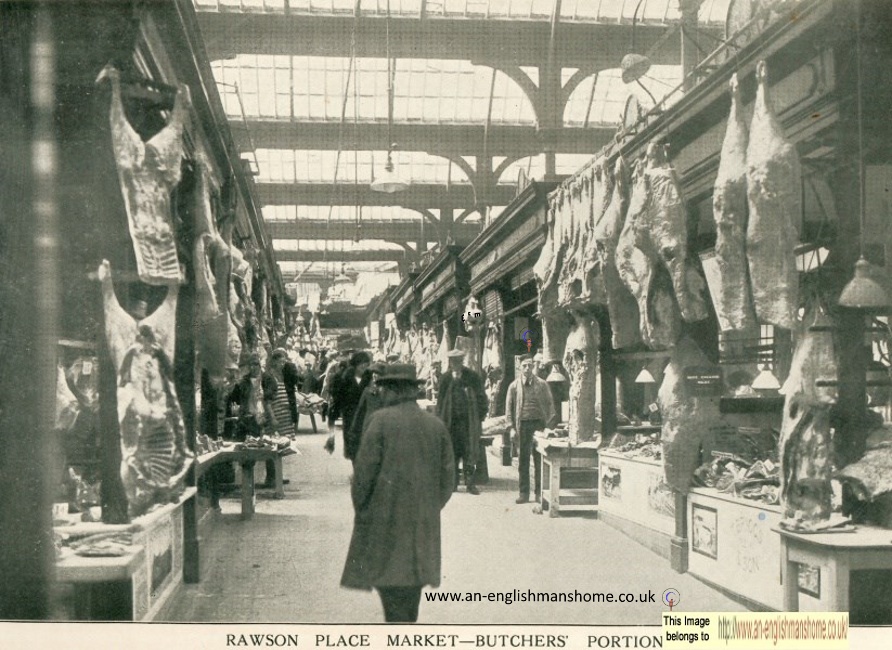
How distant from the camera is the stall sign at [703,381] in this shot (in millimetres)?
5246

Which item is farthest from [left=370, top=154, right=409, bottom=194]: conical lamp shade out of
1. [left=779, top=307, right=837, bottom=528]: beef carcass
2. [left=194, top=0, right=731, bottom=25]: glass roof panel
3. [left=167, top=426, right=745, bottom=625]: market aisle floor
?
[left=779, top=307, right=837, bottom=528]: beef carcass

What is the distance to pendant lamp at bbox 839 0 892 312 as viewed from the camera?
362 centimetres

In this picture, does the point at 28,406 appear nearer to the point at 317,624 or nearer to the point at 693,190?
the point at 317,624

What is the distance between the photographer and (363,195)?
963 cm

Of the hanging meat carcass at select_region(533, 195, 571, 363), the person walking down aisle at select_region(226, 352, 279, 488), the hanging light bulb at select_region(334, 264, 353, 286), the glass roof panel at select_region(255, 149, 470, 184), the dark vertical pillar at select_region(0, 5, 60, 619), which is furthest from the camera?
the hanging light bulb at select_region(334, 264, 353, 286)

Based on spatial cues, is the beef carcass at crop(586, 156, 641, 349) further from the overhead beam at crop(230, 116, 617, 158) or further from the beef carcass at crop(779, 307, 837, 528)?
the beef carcass at crop(779, 307, 837, 528)

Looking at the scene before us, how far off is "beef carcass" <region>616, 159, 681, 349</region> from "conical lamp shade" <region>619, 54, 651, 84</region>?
606 millimetres

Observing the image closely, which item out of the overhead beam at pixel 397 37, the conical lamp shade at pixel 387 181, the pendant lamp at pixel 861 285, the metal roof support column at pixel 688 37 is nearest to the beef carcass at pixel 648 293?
the metal roof support column at pixel 688 37

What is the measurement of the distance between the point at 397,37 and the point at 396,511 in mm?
2759

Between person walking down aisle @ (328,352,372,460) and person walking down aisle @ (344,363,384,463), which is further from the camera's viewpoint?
person walking down aisle @ (328,352,372,460)

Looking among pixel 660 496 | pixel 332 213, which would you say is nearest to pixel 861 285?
pixel 660 496

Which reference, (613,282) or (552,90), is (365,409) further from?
(552,90)

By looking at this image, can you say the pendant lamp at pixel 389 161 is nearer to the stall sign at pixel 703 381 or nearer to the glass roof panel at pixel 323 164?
the glass roof panel at pixel 323 164

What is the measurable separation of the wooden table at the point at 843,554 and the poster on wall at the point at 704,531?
1131 mm
